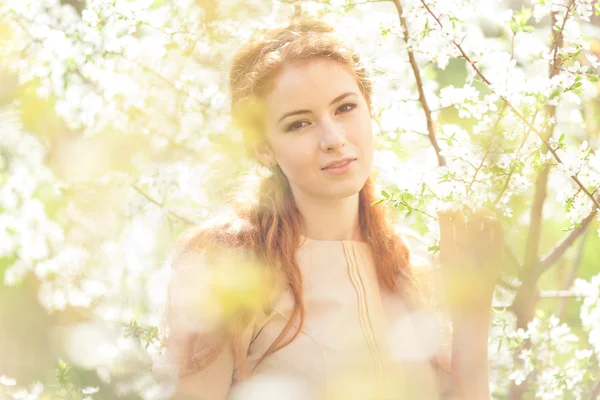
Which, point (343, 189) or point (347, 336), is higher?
point (343, 189)

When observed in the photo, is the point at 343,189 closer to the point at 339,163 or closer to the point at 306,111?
the point at 339,163

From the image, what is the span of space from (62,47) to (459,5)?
3.25 ft

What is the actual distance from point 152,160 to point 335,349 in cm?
88

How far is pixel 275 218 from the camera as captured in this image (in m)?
1.63

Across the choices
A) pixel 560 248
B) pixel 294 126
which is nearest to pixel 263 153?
pixel 294 126

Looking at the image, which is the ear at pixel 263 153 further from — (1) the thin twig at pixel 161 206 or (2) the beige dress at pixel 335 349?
(1) the thin twig at pixel 161 206

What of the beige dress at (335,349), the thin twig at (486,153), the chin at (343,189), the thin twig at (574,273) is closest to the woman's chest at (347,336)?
the beige dress at (335,349)

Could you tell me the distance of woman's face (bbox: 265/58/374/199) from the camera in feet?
4.95

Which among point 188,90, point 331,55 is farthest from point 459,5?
point 188,90

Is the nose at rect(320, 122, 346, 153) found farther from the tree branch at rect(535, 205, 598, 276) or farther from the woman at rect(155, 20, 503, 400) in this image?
the tree branch at rect(535, 205, 598, 276)

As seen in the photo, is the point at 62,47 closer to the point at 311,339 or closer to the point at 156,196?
the point at 156,196

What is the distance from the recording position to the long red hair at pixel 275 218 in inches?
61.7

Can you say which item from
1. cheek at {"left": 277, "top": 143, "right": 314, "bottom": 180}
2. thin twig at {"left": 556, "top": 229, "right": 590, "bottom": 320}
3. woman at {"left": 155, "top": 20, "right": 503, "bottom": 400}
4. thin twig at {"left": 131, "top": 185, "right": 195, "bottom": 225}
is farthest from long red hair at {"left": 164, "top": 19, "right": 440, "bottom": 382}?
thin twig at {"left": 556, "top": 229, "right": 590, "bottom": 320}

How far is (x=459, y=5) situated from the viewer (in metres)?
1.56
